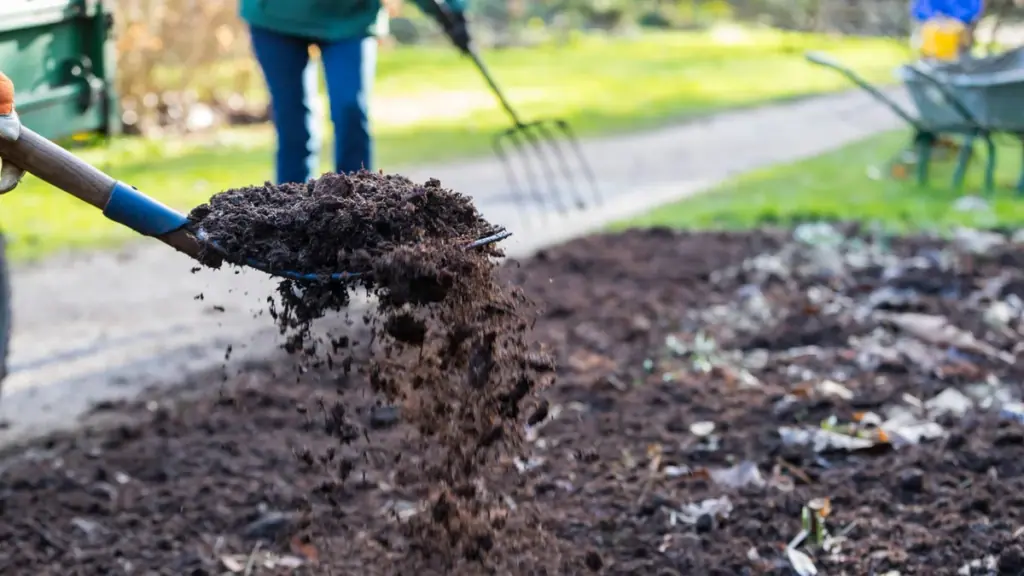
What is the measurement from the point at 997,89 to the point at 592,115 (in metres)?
5.05

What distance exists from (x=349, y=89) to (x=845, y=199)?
3.98m

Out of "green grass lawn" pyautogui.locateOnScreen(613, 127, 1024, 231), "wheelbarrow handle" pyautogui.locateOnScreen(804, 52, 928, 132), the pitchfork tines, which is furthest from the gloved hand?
"wheelbarrow handle" pyautogui.locateOnScreen(804, 52, 928, 132)

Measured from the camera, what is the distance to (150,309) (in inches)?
220

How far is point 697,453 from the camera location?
3.68 meters

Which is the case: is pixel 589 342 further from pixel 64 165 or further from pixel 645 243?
pixel 64 165

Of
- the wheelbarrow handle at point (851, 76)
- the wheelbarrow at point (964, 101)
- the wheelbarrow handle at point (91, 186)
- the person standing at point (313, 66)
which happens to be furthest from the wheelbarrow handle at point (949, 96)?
the wheelbarrow handle at point (91, 186)

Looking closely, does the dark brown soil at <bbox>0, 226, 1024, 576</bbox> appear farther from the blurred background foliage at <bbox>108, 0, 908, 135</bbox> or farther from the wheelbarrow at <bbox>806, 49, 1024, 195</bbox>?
the wheelbarrow at <bbox>806, 49, 1024, 195</bbox>

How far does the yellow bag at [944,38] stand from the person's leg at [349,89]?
24.3 feet

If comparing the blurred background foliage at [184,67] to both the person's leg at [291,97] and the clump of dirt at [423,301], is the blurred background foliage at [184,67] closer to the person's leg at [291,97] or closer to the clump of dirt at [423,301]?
the person's leg at [291,97]

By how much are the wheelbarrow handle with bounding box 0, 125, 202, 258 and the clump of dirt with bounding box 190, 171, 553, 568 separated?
0.09 meters

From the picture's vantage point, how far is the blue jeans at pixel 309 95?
15.6ft

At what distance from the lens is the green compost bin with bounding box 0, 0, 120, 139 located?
12.4 ft

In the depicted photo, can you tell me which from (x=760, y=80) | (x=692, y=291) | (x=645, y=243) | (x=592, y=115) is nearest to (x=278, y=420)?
(x=692, y=291)

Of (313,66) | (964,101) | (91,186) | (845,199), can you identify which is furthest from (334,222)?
(964,101)
